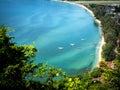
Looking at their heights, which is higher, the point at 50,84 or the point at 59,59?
the point at 50,84

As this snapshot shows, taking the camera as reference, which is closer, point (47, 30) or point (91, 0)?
A: point (47, 30)

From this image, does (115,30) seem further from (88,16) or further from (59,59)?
(88,16)

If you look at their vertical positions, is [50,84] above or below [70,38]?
above

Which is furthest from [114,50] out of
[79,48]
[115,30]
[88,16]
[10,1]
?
[10,1]

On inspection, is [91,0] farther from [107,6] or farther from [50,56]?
[50,56]

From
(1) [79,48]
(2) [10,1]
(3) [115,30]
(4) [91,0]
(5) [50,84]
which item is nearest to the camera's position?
(5) [50,84]

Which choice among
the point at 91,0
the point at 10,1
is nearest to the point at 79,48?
the point at 91,0

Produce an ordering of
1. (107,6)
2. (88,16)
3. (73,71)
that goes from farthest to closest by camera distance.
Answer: (107,6), (88,16), (73,71)
